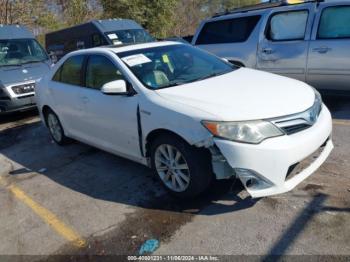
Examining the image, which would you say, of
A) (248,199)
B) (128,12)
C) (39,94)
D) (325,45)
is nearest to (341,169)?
(248,199)

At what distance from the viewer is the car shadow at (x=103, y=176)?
3633 mm

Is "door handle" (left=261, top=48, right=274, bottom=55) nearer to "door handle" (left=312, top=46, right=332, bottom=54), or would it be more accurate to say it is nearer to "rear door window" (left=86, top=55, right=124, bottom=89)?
"door handle" (left=312, top=46, right=332, bottom=54)

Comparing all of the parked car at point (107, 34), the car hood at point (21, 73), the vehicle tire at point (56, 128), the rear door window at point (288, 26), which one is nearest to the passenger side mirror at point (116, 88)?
the vehicle tire at point (56, 128)

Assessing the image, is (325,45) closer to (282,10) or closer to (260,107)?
(282,10)

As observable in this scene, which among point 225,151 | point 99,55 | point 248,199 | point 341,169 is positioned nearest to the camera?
point 225,151

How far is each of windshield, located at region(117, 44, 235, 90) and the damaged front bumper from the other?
118 centimetres

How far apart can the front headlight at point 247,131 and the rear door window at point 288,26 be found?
380cm

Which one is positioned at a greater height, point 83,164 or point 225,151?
point 225,151

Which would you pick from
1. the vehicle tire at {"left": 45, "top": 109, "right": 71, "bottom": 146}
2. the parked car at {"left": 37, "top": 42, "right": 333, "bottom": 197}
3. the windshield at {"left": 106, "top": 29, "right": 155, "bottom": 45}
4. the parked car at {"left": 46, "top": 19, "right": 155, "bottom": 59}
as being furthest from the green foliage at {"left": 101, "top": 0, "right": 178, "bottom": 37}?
the parked car at {"left": 37, "top": 42, "right": 333, "bottom": 197}

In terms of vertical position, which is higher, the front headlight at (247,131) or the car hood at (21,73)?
the front headlight at (247,131)

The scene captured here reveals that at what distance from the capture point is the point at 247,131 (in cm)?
307

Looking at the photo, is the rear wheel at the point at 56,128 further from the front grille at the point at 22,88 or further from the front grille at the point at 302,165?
the front grille at the point at 302,165

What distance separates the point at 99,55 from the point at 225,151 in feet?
7.63

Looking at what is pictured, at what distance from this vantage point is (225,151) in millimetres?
3080
